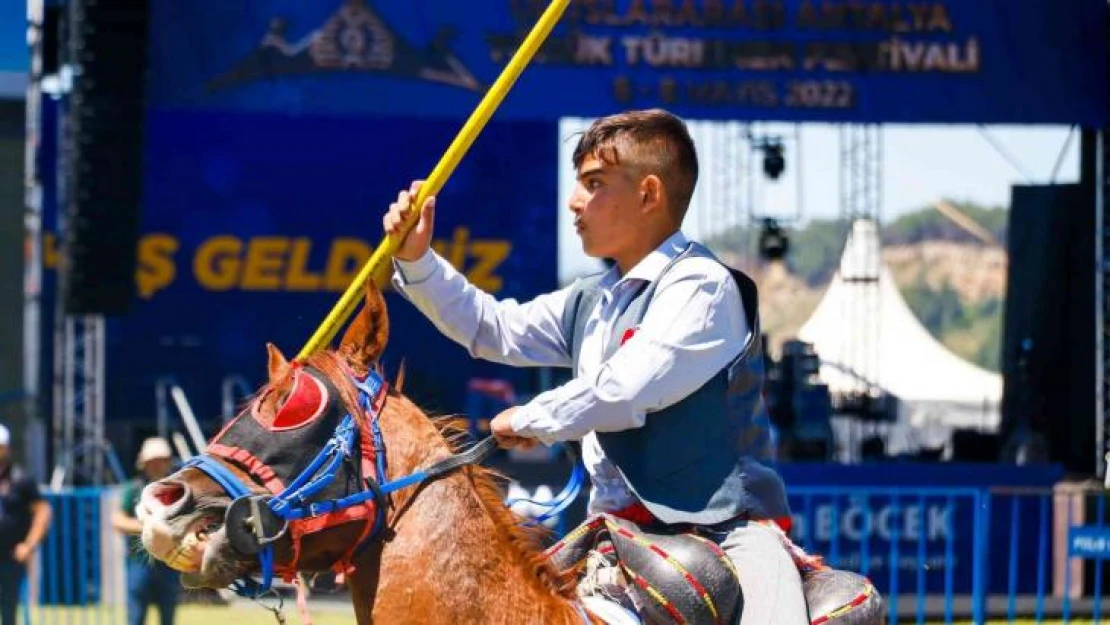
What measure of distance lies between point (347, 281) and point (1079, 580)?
9387 millimetres

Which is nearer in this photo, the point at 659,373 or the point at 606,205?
the point at 659,373

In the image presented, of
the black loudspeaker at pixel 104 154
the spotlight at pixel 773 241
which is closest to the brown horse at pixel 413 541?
the black loudspeaker at pixel 104 154

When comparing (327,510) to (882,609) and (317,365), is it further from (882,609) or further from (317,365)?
(882,609)

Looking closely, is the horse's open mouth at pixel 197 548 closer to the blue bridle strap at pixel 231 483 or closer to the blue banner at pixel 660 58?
the blue bridle strap at pixel 231 483

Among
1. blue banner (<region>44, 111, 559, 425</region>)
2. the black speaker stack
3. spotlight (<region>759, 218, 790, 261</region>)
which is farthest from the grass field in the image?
spotlight (<region>759, 218, 790, 261</region>)

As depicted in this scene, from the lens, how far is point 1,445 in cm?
1209

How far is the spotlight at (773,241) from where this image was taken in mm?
21266

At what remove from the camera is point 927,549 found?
46.6 ft

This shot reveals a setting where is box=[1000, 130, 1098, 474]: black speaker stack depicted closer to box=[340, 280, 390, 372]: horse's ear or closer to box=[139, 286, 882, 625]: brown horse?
box=[139, 286, 882, 625]: brown horse

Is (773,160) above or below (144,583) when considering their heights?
above

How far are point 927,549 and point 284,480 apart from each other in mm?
10945

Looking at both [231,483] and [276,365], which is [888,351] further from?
[231,483]

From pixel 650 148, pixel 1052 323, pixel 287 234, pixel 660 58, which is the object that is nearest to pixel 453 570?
pixel 650 148

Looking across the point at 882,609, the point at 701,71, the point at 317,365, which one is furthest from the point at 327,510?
the point at 701,71
